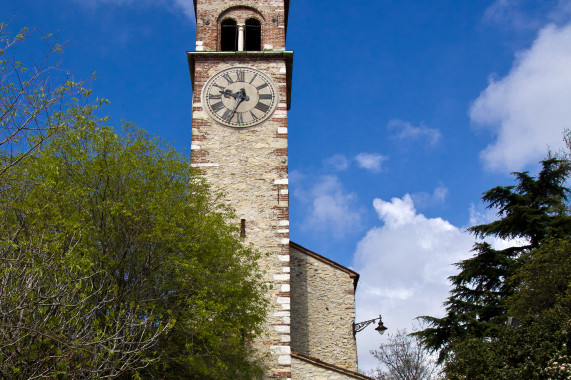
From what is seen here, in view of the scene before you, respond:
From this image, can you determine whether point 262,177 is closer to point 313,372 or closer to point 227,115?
point 227,115

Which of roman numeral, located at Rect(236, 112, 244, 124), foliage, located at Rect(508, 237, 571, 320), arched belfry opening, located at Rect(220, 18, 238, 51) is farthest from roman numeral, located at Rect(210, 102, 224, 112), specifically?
foliage, located at Rect(508, 237, 571, 320)

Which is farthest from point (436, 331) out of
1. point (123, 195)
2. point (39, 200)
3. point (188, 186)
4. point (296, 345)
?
point (39, 200)

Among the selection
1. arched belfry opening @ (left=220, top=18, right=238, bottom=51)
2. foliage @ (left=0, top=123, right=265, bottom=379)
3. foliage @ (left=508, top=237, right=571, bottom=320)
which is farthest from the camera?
arched belfry opening @ (left=220, top=18, right=238, bottom=51)

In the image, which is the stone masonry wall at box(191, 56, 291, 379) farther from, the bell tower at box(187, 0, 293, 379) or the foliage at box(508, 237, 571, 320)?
the foliage at box(508, 237, 571, 320)

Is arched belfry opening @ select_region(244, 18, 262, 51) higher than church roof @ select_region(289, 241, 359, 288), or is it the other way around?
arched belfry opening @ select_region(244, 18, 262, 51)

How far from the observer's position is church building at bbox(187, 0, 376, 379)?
1672 cm

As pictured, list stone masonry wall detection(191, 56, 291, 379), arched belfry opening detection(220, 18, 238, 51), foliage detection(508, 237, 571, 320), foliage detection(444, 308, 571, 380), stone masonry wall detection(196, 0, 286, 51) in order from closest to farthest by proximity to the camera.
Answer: foliage detection(444, 308, 571, 380)
foliage detection(508, 237, 571, 320)
stone masonry wall detection(191, 56, 291, 379)
stone masonry wall detection(196, 0, 286, 51)
arched belfry opening detection(220, 18, 238, 51)

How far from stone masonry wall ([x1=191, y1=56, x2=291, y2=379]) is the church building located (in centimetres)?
3

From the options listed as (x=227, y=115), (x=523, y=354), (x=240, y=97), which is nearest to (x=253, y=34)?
(x=240, y=97)

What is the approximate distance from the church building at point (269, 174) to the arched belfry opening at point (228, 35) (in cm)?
15

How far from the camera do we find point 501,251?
22531mm

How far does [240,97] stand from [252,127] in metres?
1.17

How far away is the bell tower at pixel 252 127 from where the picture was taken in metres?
16.8

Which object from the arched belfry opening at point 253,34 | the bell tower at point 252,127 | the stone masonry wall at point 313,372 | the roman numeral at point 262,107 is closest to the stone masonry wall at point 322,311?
the stone masonry wall at point 313,372
